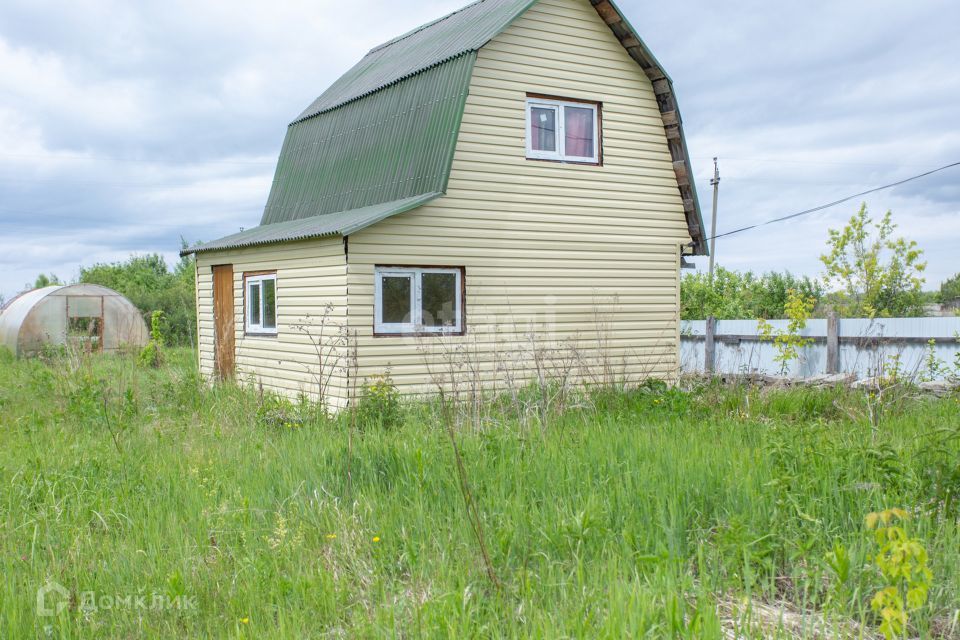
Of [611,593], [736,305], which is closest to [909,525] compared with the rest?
[611,593]

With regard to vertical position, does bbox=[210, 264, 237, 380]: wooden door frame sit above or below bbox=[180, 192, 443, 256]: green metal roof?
below

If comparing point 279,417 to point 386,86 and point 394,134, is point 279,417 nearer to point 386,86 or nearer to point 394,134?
point 394,134

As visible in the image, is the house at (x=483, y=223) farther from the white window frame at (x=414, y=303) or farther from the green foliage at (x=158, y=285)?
the green foliage at (x=158, y=285)

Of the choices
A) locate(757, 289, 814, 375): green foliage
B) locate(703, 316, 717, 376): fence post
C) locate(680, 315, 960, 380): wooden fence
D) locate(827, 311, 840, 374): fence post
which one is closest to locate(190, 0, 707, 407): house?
locate(680, 315, 960, 380): wooden fence

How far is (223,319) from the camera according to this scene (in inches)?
605

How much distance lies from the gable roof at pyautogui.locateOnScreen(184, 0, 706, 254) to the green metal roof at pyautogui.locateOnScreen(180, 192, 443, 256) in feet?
0.11

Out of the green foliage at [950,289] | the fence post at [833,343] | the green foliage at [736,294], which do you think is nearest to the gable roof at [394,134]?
the fence post at [833,343]

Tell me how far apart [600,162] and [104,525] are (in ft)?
34.3

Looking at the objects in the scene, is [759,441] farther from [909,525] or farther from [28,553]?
[28,553]

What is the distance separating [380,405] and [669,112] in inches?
308

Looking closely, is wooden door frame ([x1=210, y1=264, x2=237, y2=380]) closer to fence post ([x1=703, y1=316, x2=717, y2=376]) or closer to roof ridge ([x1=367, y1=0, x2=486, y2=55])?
roof ridge ([x1=367, y1=0, x2=486, y2=55])

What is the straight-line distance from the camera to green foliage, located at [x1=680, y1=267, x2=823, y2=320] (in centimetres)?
2431

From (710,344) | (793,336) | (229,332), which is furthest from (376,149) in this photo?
(710,344)

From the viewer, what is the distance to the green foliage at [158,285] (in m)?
29.8
